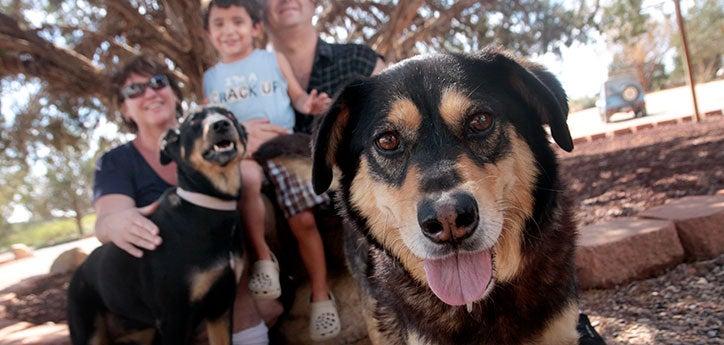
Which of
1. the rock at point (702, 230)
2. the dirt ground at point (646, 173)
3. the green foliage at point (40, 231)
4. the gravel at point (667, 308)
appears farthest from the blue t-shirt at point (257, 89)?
the green foliage at point (40, 231)

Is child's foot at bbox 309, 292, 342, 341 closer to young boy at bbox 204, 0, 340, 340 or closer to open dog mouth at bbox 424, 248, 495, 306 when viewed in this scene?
young boy at bbox 204, 0, 340, 340

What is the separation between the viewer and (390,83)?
7.70 ft

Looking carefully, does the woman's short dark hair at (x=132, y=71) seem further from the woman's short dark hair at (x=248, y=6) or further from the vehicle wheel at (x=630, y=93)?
the vehicle wheel at (x=630, y=93)

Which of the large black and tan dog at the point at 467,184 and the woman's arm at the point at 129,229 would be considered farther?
the woman's arm at the point at 129,229

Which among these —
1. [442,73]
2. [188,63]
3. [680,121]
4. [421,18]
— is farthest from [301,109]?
[680,121]

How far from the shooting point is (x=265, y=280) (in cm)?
346

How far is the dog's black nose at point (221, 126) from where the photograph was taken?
327 cm

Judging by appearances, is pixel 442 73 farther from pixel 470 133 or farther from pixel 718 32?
pixel 718 32

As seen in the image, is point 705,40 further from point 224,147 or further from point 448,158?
point 448,158

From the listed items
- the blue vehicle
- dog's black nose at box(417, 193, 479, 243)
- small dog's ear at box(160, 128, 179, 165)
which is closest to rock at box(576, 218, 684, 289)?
dog's black nose at box(417, 193, 479, 243)

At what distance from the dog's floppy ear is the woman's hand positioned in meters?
1.86

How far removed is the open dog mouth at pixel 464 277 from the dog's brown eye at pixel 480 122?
1.66ft

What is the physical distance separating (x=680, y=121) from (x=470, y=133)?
1261 centimetres

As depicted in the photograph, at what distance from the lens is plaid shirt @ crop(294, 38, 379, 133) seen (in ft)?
13.6
